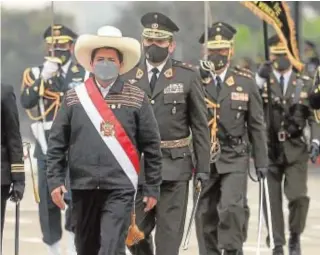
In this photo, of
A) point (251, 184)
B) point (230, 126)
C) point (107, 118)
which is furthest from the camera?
point (251, 184)

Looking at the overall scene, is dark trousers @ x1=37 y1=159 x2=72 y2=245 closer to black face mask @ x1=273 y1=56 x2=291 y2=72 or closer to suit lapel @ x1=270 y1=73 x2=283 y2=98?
suit lapel @ x1=270 y1=73 x2=283 y2=98

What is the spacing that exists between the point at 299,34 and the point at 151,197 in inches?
542

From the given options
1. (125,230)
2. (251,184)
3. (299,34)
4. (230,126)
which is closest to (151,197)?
(125,230)

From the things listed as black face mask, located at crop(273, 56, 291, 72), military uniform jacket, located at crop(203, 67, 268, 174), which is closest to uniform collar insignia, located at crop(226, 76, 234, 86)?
military uniform jacket, located at crop(203, 67, 268, 174)

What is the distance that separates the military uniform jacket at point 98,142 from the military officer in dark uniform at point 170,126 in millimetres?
822

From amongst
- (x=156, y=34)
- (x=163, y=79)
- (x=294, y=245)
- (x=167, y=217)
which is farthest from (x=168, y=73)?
(x=294, y=245)

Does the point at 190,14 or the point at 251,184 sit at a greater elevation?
the point at 190,14

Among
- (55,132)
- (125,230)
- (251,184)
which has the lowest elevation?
(251,184)

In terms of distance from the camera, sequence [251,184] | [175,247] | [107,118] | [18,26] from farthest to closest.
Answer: [251,184] < [18,26] < [175,247] < [107,118]

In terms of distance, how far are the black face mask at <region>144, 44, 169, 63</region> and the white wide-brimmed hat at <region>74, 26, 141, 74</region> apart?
0.91 meters

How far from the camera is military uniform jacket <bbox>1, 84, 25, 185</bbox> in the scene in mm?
8617

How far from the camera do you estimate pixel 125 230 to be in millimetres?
8273

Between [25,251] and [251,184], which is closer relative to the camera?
[25,251]

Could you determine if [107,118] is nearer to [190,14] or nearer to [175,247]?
[175,247]
